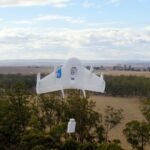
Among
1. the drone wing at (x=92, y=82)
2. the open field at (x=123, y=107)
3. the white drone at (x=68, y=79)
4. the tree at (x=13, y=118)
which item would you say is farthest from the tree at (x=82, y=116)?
the open field at (x=123, y=107)

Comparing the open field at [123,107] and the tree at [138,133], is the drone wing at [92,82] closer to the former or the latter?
the tree at [138,133]

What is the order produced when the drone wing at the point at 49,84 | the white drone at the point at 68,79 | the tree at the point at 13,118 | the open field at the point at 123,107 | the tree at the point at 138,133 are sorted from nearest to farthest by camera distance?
the tree at the point at 138,133
the tree at the point at 13,118
the white drone at the point at 68,79
the drone wing at the point at 49,84
the open field at the point at 123,107

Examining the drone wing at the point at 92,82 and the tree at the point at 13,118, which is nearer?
the tree at the point at 13,118

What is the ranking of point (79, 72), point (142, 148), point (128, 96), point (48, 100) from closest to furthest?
1. point (142, 148)
2. point (79, 72)
3. point (48, 100)
4. point (128, 96)

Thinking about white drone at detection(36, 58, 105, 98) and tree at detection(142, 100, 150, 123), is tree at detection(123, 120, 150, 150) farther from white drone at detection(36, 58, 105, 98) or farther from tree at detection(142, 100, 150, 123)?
white drone at detection(36, 58, 105, 98)

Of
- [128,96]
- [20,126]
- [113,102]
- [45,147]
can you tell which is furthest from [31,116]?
[128,96]

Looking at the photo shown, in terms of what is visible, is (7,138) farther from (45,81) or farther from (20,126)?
(45,81)

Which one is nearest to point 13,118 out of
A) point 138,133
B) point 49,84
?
point 49,84
